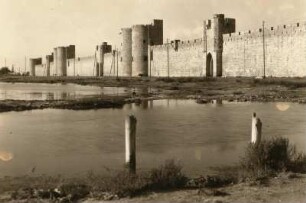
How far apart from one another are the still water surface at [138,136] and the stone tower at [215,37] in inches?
976

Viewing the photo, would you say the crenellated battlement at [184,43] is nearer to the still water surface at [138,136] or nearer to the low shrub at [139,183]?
the still water surface at [138,136]

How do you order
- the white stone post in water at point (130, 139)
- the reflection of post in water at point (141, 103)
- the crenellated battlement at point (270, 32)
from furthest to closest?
the crenellated battlement at point (270, 32), the reflection of post in water at point (141, 103), the white stone post in water at point (130, 139)

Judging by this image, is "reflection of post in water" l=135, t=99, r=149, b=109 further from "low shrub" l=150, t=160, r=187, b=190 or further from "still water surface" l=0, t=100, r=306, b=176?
"low shrub" l=150, t=160, r=187, b=190

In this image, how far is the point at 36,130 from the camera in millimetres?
13047

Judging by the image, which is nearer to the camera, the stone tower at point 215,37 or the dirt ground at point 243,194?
the dirt ground at point 243,194

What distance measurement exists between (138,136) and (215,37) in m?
33.0

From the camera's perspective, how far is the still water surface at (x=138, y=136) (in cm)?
845

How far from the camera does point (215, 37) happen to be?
43562mm

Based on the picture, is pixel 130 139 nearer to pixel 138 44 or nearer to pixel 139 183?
pixel 139 183

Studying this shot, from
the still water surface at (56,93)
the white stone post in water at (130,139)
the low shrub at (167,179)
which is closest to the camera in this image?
the low shrub at (167,179)

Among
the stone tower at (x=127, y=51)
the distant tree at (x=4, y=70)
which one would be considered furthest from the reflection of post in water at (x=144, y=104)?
the distant tree at (x=4, y=70)

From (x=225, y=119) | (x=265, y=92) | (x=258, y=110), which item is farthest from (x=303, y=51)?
(x=225, y=119)

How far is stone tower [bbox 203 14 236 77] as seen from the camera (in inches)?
1709

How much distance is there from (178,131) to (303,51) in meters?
22.4
